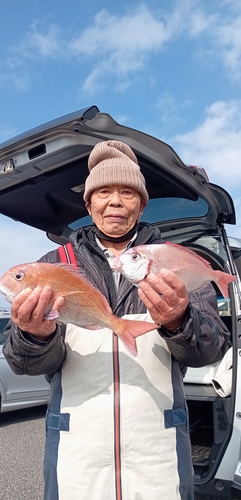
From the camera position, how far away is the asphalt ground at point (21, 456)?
4.21m

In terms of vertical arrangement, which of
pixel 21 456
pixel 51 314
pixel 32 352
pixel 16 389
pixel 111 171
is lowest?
pixel 21 456

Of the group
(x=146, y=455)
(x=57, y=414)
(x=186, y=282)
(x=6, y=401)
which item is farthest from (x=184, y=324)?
(x=6, y=401)

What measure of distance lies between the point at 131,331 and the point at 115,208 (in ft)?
2.03

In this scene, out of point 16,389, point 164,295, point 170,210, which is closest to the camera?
point 164,295

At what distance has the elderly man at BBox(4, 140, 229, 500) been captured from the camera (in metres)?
1.60

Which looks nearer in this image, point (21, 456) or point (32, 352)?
point (32, 352)

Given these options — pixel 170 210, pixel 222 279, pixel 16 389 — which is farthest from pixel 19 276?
pixel 16 389

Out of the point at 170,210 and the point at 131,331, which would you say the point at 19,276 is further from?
the point at 170,210

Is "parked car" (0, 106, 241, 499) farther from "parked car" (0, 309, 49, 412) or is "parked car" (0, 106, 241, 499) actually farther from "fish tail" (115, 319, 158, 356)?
"parked car" (0, 309, 49, 412)

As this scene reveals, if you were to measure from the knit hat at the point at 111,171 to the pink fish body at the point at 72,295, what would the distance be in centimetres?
50

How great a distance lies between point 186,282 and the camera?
1.81m

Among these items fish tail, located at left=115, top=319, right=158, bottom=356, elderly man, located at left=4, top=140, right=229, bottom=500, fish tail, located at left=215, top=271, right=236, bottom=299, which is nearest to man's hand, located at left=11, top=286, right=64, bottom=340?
elderly man, located at left=4, top=140, right=229, bottom=500

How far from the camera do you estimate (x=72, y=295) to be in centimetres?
173

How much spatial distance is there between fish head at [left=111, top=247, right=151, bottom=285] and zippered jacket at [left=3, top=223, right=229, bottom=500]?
238mm
